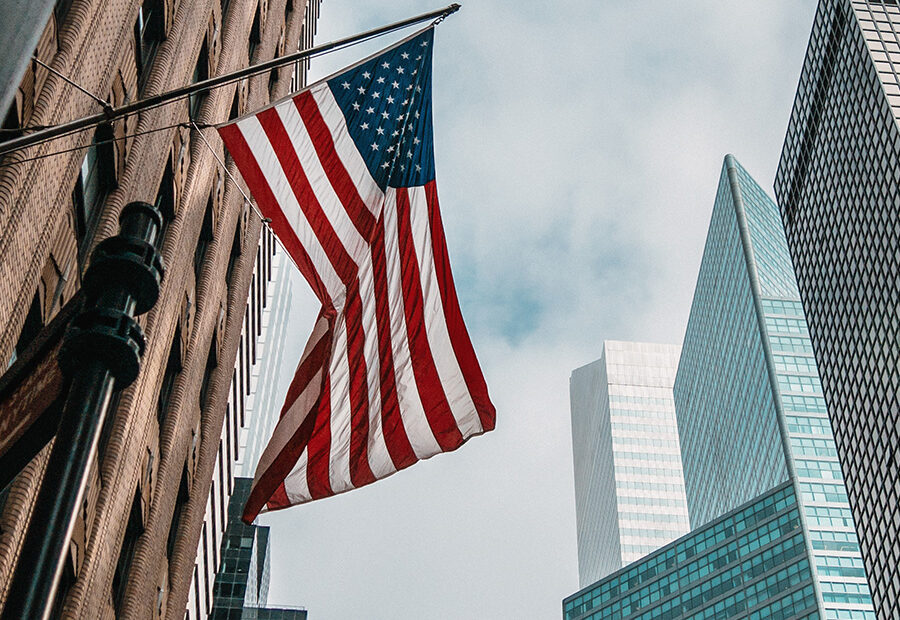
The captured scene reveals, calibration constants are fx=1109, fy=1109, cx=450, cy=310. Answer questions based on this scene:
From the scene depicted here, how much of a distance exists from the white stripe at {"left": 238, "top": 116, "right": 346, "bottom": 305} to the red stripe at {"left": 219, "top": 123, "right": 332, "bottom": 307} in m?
0.05

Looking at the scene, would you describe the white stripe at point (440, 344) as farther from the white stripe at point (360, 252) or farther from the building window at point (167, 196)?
the building window at point (167, 196)

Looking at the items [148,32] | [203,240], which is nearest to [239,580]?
[203,240]

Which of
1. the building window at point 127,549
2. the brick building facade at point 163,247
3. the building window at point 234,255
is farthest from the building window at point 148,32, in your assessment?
the building window at point 234,255

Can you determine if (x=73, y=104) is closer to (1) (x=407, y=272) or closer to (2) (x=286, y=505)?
(1) (x=407, y=272)

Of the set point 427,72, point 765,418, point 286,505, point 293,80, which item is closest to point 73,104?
point 427,72

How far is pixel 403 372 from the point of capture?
14312mm

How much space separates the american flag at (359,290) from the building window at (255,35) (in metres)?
15.8

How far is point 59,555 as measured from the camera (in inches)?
197

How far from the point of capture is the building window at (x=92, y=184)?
17.1 metres

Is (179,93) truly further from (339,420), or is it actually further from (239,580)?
(239,580)

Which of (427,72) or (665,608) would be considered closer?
(427,72)

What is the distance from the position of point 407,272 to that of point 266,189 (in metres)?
2.12

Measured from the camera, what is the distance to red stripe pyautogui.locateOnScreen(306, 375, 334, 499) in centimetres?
1372

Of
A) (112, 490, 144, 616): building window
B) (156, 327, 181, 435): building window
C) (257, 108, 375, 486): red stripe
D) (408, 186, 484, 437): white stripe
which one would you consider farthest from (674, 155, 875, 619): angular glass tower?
(257, 108, 375, 486): red stripe
